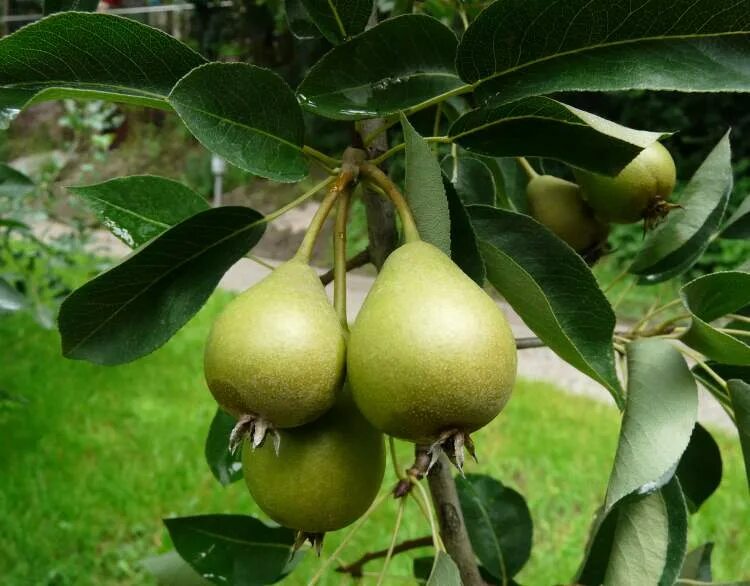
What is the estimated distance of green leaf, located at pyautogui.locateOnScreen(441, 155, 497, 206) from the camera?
2.42 feet

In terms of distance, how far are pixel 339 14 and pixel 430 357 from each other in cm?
27

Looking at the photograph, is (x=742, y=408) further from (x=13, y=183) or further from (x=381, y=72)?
(x=13, y=183)

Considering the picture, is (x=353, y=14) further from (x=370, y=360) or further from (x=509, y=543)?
(x=509, y=543)

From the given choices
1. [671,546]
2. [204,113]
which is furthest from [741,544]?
[204,113]

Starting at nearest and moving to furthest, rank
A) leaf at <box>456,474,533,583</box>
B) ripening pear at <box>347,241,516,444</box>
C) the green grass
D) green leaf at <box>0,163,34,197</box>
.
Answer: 1. ripening pear at <box>347,241,516,444</box>
2. leaf at <box>456,474,533,583</box>
3. green leaf at <box>0,163,34,197</box>
4. the green grass

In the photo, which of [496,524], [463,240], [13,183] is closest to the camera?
[463,240]

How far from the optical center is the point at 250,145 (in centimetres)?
51

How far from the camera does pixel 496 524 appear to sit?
0.89 meters

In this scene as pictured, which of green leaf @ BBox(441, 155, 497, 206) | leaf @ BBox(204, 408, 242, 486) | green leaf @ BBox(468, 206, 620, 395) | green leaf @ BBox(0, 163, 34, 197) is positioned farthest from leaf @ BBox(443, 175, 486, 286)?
green leaf @ BBox(0, 163, 34, 197)

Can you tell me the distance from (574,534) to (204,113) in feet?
6.10

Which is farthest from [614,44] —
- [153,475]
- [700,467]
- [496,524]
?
[153,475]

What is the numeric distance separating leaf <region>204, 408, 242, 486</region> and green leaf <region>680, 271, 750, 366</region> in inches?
16.3

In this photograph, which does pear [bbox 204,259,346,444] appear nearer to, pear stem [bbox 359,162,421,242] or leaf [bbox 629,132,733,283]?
pear stem [bbox 359,162,421,242]

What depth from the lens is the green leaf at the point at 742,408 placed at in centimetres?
58
